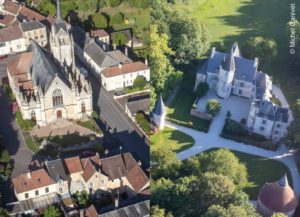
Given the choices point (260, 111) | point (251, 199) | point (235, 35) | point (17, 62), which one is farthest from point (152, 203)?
point (235, 35)

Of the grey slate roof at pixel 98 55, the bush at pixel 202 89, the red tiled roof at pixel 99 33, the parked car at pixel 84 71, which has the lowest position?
the bush at pixel 202 89

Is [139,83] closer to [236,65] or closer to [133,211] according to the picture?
[236,65]

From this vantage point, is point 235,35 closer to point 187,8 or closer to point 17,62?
point 187,8

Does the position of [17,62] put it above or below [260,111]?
above

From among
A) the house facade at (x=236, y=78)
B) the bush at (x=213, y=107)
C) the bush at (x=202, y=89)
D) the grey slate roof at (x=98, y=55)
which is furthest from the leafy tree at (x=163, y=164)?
the grey slate roof at (x=98, y=55)

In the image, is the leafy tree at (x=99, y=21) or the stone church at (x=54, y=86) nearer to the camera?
the stone church at (x=54, y=86)

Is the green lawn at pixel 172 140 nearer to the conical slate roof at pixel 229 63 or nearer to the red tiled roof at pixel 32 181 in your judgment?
the red tiled roof at pixel 32 181

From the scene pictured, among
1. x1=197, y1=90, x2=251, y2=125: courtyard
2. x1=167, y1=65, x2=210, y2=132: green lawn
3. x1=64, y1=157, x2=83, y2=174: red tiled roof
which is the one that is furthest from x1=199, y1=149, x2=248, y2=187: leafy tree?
x1=64, y1=157, x2=83, y2=174: red tiled roof
